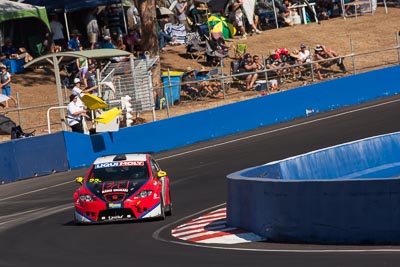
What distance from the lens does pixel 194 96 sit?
35.7m

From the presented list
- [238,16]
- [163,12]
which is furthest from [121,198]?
[238,16]

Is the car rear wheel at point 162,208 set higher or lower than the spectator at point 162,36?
lower

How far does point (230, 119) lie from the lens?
3272cm

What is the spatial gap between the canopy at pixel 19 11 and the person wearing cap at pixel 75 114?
9113mm

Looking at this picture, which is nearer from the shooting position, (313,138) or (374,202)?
(374,202)

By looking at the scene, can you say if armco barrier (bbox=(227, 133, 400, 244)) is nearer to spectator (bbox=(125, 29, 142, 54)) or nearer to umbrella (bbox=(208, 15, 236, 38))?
spectator (bbox=(125, 29, 142, 54))

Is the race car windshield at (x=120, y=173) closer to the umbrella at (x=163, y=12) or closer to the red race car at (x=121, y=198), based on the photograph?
the red race car at (x=121, y=198)

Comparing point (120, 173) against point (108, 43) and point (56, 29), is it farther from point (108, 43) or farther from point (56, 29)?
point (56, 29)

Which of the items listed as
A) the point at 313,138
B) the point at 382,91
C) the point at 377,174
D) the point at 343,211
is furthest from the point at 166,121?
the point at 343,211

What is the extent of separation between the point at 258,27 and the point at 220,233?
3094cm

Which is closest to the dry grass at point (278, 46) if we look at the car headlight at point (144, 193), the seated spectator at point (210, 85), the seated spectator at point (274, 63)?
the seated spectator at point (210, 85)

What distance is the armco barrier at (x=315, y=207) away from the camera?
12992 millimetres

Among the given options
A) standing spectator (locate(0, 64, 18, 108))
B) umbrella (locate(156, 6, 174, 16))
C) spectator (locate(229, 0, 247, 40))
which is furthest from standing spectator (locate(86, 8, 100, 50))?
spectator (locate(229, 0, 247, 40))

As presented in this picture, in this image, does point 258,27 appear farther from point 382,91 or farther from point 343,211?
point 343,211
